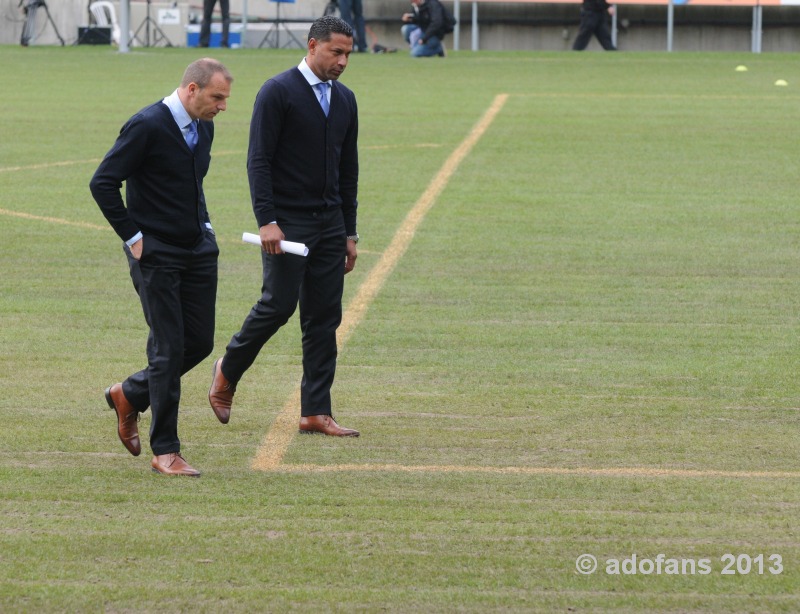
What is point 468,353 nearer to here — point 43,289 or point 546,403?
point 546,403

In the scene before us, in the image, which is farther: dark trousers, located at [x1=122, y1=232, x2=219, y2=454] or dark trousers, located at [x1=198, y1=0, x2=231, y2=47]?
dark trousers, located at [x1=198, y1=0, x2=231, y2=47]

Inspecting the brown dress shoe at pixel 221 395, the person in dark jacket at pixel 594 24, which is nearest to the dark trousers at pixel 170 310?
the brown dress shoe at pixel 221 395

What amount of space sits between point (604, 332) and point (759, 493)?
11.6 feet

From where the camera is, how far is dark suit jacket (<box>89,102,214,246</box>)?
21.4 feet

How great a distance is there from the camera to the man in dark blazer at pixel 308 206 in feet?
23.8

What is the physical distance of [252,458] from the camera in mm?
7148

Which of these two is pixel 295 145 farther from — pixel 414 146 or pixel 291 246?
pixel 414 146

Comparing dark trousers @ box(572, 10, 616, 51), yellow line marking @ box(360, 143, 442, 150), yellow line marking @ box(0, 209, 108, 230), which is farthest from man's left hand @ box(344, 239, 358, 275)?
dark trousers @ box(572, 10, 616, 51)

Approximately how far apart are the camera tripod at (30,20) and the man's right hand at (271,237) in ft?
106

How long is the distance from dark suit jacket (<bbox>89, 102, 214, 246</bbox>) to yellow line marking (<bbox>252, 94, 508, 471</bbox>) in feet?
3.72

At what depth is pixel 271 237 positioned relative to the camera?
716 centimetres

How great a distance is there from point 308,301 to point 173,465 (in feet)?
3.90

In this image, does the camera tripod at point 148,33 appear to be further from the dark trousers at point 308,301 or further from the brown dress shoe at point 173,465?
the brown dress shoe at point 173,465

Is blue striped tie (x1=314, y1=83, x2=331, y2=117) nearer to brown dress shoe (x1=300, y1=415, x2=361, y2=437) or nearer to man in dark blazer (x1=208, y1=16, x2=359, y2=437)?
man in dark blazer (x1=208, y1=16, x2=359, y2=437)
